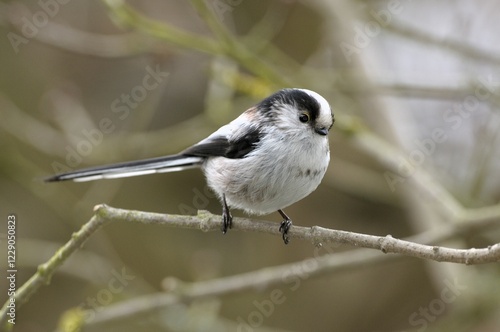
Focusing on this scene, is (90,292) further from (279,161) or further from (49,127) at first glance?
(279,161)

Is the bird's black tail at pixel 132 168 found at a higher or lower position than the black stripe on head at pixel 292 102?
lower

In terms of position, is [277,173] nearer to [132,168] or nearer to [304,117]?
[304,117]

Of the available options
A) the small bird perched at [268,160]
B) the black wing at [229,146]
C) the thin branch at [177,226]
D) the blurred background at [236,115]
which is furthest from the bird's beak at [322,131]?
the blurred background at [236,115]

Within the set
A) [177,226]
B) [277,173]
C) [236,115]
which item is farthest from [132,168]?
[236,115]

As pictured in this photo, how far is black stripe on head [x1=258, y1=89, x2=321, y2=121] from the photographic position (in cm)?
296

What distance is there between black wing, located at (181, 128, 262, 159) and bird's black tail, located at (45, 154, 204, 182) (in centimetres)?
6

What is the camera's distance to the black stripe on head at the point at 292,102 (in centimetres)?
296

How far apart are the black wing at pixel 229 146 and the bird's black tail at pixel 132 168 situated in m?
0.06

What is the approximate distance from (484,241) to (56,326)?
3.52 meters

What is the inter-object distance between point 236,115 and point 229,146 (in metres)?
1.52

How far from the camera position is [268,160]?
9.78 feet

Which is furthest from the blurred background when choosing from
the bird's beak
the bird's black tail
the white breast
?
the bird's beak

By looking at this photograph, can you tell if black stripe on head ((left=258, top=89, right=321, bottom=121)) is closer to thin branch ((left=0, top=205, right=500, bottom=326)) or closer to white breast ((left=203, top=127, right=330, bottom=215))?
white breast ((left=203, top=127, right=330, bottom=215))

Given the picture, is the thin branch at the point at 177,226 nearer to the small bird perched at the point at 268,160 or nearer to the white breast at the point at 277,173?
the small bird perched at the point at 268,160
